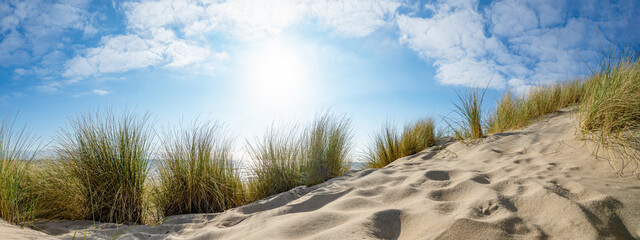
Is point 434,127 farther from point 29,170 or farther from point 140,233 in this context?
point 29,170

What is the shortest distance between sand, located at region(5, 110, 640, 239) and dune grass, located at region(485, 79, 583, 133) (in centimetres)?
160

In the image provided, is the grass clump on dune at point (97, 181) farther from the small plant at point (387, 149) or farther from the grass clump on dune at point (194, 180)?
the small plant at point (387, 149)

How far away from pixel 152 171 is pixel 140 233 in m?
0.77

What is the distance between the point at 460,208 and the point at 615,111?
1.94m

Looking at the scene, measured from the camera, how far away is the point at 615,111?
109 inches

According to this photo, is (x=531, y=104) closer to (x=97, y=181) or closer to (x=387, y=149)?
(x=387, y=149)

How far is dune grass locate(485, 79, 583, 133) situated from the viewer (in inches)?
194

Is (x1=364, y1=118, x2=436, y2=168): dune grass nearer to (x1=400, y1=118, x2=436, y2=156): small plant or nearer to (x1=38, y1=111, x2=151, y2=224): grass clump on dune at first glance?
(x1=400, y1=118, x2=436, y2=156): small plant

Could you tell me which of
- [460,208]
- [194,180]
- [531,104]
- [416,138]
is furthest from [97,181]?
[531,104]

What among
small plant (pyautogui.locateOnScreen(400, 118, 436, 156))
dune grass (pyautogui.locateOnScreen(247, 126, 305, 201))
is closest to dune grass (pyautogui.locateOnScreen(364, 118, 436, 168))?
small plant (pyautogui.locateOnScreen(400, 118, 436, 156))

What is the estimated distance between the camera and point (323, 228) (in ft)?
6.56

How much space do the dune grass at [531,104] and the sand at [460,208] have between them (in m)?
1.60

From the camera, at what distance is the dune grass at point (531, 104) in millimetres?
4938

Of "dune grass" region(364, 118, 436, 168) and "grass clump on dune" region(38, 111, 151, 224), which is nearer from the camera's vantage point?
"grass clump on dune" region(38, 111, 151, 224)
